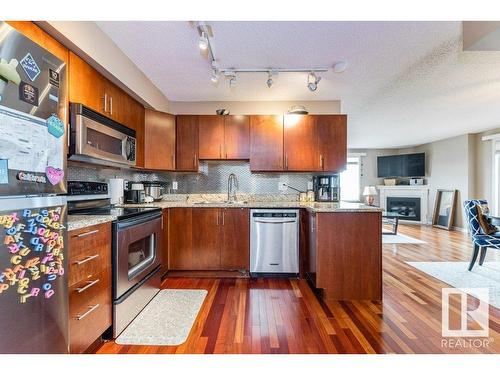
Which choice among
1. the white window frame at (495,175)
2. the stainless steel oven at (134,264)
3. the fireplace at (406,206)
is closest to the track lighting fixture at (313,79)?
the stainless steel oven at (134,264)

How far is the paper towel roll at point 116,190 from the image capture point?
8.91 ft

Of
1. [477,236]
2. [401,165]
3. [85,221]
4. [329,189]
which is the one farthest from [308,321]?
[401,165]

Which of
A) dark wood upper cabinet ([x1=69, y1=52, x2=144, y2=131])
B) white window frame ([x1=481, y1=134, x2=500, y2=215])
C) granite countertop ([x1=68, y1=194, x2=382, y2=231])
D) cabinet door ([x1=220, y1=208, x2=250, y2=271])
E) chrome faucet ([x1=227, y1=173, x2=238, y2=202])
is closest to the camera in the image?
granite countertop ([x1=68, y1=194, x2=382, y2=231])

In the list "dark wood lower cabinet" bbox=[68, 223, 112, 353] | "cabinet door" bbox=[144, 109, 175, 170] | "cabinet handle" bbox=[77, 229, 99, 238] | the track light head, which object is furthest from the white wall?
"cabinet handle" bbox=[77, 229, 99, 238]

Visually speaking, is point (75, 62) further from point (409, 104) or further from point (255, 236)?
point (409, 104)

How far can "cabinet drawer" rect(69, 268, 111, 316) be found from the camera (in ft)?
4.67

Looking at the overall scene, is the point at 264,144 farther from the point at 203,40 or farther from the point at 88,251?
the point at 88,251

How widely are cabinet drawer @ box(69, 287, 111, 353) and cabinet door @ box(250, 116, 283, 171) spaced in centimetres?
226

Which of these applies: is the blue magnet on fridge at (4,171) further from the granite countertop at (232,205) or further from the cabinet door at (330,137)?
the cabinet door at (330,137)

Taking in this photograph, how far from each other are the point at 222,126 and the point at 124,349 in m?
2.64

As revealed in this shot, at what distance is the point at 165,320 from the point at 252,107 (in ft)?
9.66

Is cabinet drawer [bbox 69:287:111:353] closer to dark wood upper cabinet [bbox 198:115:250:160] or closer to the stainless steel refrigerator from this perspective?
the stainless steel refrigerator

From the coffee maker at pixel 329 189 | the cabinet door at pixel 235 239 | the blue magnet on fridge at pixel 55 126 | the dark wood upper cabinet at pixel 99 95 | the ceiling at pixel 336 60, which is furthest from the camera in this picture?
the coffee maker at pixel 329 189

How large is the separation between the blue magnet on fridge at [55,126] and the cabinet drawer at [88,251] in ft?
1.80
